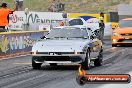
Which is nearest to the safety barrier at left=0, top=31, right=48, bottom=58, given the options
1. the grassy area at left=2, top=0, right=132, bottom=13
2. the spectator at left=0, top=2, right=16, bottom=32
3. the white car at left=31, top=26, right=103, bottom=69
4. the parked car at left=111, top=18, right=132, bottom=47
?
the spectator at left=0, top=2, right=16, bottom=32

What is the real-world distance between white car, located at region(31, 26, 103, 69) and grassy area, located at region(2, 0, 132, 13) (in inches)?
1787

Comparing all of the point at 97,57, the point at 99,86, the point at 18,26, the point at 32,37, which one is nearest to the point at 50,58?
the point at 97,57

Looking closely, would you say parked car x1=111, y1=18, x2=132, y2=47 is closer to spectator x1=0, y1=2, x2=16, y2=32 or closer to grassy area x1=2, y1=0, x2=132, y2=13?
spectator x1=0, y1=2, x2=16, y2=32

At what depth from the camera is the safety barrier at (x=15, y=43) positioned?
20327 millimetres

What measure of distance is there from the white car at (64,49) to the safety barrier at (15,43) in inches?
239

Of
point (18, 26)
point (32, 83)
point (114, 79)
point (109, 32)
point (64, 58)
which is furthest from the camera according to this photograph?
point (18, 26)

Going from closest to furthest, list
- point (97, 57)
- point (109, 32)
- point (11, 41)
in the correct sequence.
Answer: point (97, 57) → point (11, 41) → point (109, 32)

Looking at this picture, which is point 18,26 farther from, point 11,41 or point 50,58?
point 50,58

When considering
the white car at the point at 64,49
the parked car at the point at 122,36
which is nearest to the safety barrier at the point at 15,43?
the parked car at the point at 122,36

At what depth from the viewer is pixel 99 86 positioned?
8.90 metres

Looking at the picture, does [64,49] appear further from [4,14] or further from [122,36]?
[122,36]

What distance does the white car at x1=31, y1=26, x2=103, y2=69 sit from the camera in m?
13.2

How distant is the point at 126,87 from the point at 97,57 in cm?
670

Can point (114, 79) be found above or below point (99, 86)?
above
